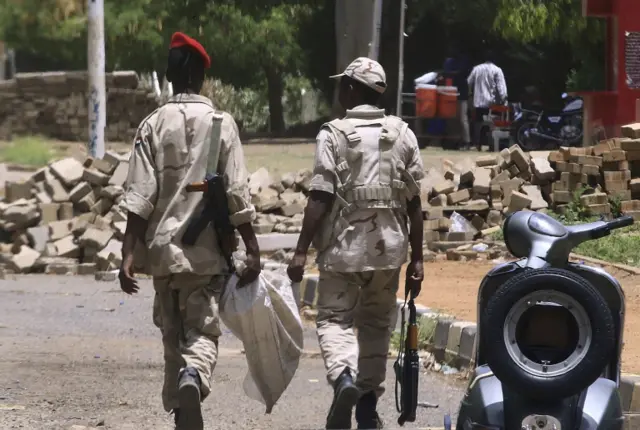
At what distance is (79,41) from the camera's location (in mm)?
36312

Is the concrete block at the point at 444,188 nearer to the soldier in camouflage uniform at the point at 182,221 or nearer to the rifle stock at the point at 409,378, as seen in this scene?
the rifle stock at the point at 409,378

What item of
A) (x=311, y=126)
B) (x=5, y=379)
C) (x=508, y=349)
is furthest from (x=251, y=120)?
(x=508, y=349)

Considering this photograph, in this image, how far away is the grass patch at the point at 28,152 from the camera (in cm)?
2589

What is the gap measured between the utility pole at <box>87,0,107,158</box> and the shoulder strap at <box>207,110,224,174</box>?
15857mm

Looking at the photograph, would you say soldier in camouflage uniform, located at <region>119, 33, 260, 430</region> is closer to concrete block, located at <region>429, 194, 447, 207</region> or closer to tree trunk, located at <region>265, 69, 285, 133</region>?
concrete block, located at <region>429, 194, 447, 207</region>

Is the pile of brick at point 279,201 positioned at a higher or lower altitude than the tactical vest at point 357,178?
lower

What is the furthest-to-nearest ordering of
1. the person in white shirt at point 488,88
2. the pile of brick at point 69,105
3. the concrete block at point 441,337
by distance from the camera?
the pile of brick at point 69,105
the person in white shirt at point 488,88
the concrete block at point 441,337

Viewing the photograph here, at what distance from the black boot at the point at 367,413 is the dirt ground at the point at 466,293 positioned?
205 cm

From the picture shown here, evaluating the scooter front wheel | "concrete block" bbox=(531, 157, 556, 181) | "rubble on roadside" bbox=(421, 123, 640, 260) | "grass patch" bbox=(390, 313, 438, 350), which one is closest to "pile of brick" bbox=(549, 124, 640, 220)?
"rubble on roadside" bbox=(421, 123, 640, 260)

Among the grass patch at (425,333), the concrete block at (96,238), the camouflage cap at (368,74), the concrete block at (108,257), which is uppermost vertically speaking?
the camouflage cap at (368,74)

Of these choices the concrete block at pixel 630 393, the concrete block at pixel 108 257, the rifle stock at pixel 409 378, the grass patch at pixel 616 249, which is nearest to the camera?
the rifle stock at pixel 409 378

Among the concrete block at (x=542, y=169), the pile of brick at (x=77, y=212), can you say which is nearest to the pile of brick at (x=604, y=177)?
the concrete block at (x=542, y=169)

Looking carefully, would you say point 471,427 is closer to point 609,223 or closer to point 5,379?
point 609,223

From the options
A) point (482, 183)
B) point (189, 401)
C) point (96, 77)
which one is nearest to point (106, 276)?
point (482, 183)
